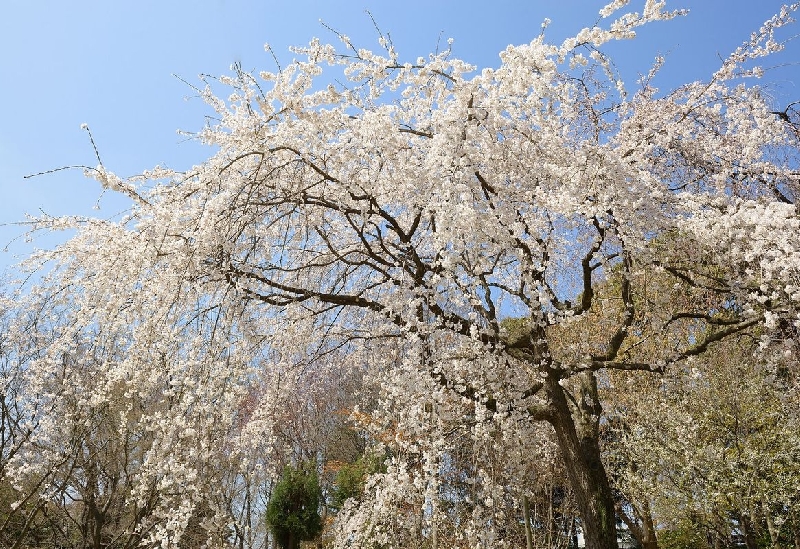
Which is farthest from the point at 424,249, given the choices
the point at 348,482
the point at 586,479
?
the point at 348,482

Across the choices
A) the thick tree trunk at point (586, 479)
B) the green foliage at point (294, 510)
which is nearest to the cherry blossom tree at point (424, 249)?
the thick tree trunk at point (586, 479)

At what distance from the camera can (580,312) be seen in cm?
495

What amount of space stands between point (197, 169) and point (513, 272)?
3.37 m

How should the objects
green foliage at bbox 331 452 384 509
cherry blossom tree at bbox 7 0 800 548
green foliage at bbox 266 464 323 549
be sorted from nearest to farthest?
cherry blossom tree at bbox 7 0 800 548
green foliage at bbox 266 464 323 549
green foliage at bbox 331 452 384 509

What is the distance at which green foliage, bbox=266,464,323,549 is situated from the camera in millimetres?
10547

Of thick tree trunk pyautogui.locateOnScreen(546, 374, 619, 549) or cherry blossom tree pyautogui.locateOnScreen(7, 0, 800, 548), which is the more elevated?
cherry blossom tree pyautogui.locateOnScreen(7, 0, 800, 548)

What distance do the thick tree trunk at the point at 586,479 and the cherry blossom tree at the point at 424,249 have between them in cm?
2

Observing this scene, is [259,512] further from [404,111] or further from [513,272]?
[404,111]

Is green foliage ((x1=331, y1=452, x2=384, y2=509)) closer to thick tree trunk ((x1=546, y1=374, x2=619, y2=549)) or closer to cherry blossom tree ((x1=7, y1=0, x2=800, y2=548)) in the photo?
cherry blossom tree ((x1=7, y1=0, x2=800, y2=548))

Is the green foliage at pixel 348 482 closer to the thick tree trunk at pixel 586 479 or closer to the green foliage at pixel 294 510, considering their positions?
the green foliage at pixel 294 510

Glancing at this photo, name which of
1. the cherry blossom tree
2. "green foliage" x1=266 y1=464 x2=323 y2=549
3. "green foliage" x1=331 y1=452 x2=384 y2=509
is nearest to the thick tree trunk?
the cherry blossom tree

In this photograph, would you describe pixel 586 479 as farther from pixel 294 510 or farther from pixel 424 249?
pixel 294 510

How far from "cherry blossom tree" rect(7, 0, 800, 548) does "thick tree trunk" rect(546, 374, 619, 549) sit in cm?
2

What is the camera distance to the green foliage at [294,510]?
10547 mm
